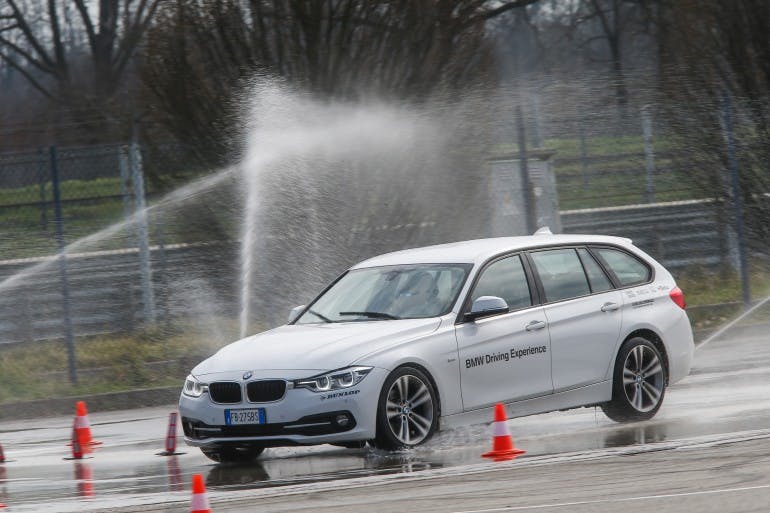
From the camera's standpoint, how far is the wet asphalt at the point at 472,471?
7969 millimetres

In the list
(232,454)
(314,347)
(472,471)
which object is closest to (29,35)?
(232,454)

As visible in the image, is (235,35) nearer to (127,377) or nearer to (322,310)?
(127,377)

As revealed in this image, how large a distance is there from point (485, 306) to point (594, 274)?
1.49 meters

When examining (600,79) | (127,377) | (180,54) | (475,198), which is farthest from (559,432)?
(600,79)

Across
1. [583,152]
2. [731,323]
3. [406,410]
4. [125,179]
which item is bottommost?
[731,323]

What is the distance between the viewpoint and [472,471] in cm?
911

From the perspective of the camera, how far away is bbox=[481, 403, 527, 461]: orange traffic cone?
977 centimetres

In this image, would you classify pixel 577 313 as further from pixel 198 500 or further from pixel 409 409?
pixel 198 500

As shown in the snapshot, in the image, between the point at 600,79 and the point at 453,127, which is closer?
the point at 453,127

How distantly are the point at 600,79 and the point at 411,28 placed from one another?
4014mm

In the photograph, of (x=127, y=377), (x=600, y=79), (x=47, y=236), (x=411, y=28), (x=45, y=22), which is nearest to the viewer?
(x=127, y=377)

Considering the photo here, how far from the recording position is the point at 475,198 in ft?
64.0

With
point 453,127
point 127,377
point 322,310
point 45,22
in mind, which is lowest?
point 127,377

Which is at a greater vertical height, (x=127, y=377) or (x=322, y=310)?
(x=322, y=310)
